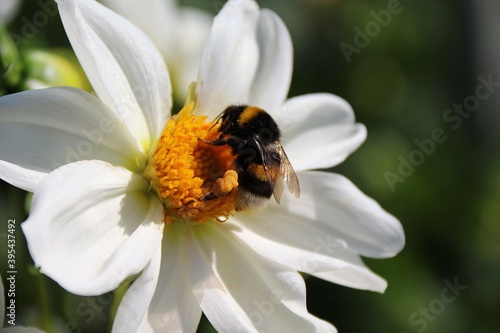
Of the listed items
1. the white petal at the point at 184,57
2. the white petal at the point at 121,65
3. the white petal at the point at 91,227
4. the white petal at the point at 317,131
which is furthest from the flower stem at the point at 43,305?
the white petal at the point at 184,57

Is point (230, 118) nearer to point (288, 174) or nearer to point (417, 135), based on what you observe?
point (288, 174)

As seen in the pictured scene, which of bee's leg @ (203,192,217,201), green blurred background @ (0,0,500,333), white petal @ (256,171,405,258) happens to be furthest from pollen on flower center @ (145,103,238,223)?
green blurred background @ (0,0,500,333)

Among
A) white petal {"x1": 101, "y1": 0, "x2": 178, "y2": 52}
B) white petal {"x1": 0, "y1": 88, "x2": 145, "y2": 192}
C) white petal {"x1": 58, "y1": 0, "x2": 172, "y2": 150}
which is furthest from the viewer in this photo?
white petal {"x1": 101, "y1": 0, "x2": 178, "y2": 52}

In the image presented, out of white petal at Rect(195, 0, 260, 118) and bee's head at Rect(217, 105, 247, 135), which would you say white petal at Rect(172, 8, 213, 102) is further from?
bee's head at Rect(217, 105, 247, 135)

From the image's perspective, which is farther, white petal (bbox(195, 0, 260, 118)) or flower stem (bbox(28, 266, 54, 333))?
white petal (bbox(195, 0, 260, 118))

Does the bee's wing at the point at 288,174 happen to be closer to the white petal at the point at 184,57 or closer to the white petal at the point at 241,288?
the white petal at the point at 241,288

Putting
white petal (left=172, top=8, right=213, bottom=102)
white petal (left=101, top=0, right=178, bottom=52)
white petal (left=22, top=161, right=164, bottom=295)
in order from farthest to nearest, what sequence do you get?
white petal (left=172, top=8, right=213, bottom=102) → white petal (left=101, top=0, right=178, bottom=52) → white petal (left=22, top=161, right=164, bottom=295)

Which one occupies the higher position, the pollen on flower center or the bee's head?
the bee's head
